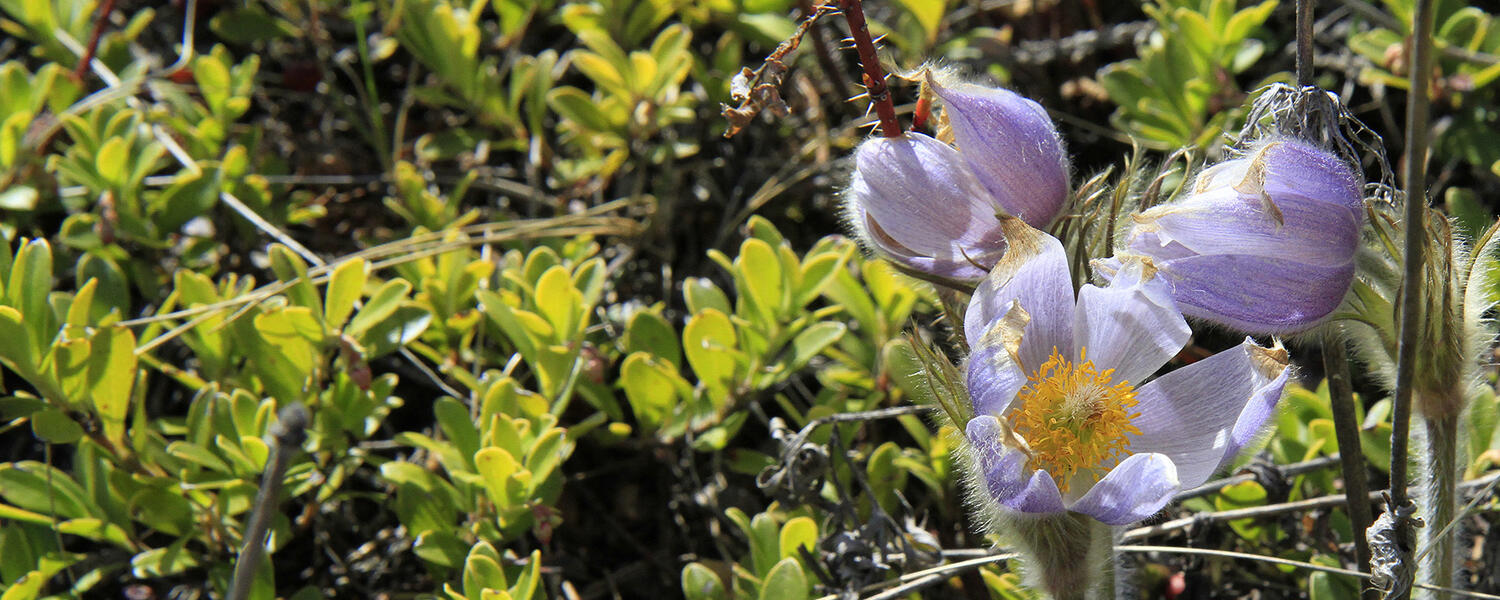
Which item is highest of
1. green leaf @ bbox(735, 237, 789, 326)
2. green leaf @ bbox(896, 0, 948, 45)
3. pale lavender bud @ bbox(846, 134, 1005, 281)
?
pale lavender bud @ bbox(846, 134, 1005, 281)

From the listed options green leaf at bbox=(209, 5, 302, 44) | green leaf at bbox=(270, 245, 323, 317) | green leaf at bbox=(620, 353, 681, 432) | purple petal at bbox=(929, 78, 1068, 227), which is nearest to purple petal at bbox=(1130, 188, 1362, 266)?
purple petal at bbox=(929, 78, 1068, 227)

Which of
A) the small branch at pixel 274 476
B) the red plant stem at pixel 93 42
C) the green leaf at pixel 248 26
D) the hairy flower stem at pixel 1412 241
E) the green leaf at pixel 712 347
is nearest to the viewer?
the small branch at pixel 274 476

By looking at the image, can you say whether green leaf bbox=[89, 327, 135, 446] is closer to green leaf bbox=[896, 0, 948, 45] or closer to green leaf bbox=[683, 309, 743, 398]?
green leaf bbox=[683, 309, 743, 398]

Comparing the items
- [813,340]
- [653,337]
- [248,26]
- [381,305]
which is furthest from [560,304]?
[248,26]

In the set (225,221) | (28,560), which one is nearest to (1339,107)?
(28,560)

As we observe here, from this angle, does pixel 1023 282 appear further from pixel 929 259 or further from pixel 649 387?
pixel 649 387

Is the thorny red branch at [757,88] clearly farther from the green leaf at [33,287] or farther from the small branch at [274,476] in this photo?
the green leaf at [33,287]

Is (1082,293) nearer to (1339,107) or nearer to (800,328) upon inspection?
(1339,107)

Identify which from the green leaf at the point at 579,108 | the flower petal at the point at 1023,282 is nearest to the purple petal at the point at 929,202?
the flower petal at the point at 1023,282
